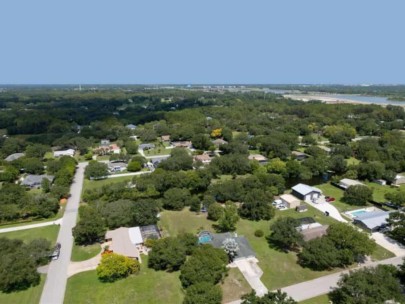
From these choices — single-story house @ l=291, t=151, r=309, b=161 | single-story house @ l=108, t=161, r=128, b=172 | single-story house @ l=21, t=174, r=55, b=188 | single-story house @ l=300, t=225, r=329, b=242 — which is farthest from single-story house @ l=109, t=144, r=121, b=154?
single-story house @ l=300, t=225, r=329, b=242

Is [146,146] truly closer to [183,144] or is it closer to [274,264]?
[183,144]

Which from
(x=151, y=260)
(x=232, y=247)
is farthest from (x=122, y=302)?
(x=232, y=247)

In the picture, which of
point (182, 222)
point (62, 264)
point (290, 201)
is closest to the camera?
point (62, 264)

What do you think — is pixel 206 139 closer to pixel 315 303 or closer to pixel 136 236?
pixel 136 236

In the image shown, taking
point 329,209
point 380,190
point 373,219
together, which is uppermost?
point 373,219

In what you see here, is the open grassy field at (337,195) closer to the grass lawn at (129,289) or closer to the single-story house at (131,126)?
the grass lawn at (129,289)

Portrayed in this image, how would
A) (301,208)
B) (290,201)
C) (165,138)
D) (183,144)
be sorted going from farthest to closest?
(165,138)
(183,144)
(290,201)
(301,208)

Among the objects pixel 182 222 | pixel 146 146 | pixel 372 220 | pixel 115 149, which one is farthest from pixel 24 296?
pixel 146 146
